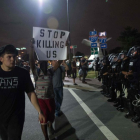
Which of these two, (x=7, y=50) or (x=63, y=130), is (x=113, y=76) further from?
(x=7, y=50)

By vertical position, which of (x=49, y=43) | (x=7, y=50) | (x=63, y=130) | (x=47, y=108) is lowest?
(x=63, y=130)

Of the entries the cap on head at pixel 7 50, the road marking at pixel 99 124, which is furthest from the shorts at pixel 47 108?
the cap on head at pixel 7 50

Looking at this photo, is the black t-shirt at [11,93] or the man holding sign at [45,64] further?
the man holding sign at [45,64]

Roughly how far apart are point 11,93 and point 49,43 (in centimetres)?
270

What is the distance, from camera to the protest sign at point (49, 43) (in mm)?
5113

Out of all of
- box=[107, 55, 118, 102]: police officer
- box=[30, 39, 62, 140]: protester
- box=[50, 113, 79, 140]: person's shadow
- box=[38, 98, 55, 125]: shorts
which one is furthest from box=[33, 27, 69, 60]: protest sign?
box=[107, 55, 118, 102]: police officer

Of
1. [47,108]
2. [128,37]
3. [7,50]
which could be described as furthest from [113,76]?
[128,37]

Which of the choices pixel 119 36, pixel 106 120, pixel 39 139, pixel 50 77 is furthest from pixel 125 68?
pixel 119 36

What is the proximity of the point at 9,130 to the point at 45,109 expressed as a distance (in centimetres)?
166

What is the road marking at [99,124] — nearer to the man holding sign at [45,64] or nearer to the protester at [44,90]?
the man holding sign at [45,64]

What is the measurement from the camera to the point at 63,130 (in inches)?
203

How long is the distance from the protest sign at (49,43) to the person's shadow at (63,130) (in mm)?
1700

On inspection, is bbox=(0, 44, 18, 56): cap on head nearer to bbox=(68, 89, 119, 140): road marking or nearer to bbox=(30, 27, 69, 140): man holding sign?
bbox=(30, 27, 69, 140): man holding sign

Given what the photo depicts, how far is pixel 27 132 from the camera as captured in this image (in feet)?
16.5
